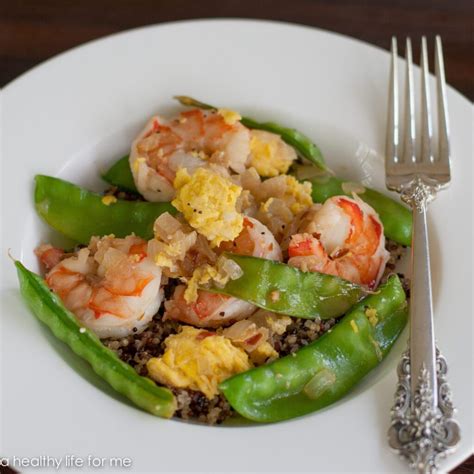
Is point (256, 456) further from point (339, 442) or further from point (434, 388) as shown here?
point (434, 388)

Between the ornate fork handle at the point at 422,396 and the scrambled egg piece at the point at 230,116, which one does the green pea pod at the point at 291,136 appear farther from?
the ornate fork handle at the point at 422,396

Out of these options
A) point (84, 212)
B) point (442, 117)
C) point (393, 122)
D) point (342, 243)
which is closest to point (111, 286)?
point (84, 212)

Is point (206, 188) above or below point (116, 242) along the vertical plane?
above

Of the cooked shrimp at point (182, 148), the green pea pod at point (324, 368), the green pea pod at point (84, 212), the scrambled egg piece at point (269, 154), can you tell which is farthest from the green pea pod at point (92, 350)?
the scrambled egg piece at point (269, 154)

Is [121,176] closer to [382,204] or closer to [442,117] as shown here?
[382,204]

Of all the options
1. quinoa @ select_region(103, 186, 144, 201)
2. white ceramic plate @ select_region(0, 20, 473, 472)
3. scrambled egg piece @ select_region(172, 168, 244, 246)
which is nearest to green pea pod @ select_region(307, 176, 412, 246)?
white ceramic plate @ select_region(0, 20, 473, 472)

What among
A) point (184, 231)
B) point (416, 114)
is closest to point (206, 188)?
point (184, 231)
